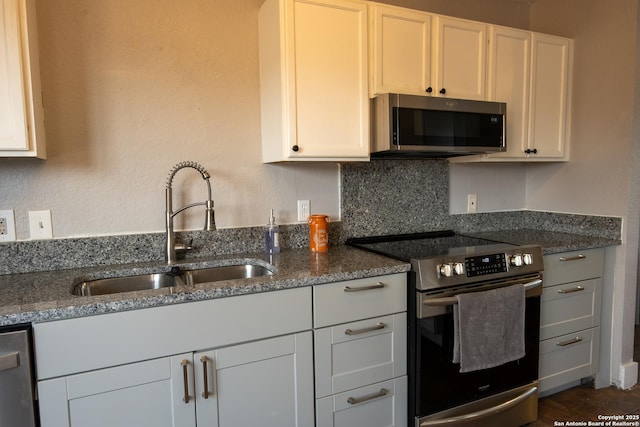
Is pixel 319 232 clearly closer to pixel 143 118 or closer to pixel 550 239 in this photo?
pixel 143 118

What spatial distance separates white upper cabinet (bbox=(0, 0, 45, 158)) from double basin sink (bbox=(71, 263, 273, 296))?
21.8 inches

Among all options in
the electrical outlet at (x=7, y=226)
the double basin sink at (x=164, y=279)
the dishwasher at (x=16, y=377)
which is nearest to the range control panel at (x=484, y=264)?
the double basin sink at (x=164, y=279)

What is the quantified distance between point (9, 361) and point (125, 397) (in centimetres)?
35

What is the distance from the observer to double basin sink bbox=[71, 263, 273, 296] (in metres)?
1.68

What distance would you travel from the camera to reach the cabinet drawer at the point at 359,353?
163 centimetres

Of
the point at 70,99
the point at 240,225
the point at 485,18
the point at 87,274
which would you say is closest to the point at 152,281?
the point at 87,274

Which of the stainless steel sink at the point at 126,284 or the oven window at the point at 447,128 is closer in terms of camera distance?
the stainless steel sink at the point at 126,284

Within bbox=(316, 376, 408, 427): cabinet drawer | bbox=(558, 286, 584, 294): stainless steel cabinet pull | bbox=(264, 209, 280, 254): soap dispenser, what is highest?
bbox=(264, 209, 280, 254): soap dispenser

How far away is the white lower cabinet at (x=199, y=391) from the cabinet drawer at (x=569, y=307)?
1.38 m

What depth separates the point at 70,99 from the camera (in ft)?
5.73

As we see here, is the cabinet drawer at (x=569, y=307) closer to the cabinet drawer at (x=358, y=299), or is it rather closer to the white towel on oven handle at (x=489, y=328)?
the white towel on oven handle at (x=489, y=328)

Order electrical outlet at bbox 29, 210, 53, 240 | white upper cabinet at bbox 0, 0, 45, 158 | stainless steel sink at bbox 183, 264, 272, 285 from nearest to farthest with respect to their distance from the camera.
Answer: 1. white upper cabinet at bbox 0, 0, 45, 158
2. electrical outlet at bbox 29, 210, 53, 240
3. stainless steel sink at bbox 183, 264, 272, 285

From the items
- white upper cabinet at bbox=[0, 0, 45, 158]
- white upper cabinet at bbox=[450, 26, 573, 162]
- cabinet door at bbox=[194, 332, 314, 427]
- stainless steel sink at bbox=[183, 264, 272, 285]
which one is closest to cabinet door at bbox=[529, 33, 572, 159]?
white upper cabinet at bbox=[450, 26, 573, 162]

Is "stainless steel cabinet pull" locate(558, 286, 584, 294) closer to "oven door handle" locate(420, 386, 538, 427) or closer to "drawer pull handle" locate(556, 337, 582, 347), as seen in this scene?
"drawer pull handle" locate(556, 337, 582, 347)
